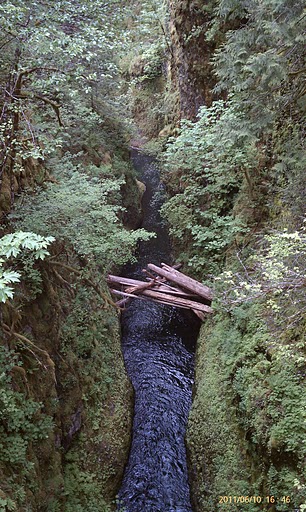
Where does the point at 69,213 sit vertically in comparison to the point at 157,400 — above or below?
above

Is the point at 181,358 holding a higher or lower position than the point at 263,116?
lower

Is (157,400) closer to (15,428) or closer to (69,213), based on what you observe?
(15,428)

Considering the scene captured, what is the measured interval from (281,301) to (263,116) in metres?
3.70

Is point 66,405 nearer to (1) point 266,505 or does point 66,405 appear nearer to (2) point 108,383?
(2) point 108,383

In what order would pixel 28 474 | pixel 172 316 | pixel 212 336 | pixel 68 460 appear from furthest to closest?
pixel 172 316, pixel 212 336, pixel 68 460, pixel 28 474

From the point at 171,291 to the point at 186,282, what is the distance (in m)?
0.69

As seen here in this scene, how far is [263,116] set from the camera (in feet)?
22.9

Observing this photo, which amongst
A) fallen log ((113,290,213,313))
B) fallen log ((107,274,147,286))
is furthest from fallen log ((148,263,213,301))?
fallen log ((107,274,147,286))

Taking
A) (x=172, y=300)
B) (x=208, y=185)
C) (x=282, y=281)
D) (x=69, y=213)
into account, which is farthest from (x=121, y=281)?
(x=282, y=281)

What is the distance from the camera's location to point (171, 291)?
12016 millimetres

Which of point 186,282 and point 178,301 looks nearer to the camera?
point 178,301

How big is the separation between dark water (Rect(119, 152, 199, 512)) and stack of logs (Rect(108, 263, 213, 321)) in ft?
3.61

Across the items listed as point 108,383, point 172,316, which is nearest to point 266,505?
point 108,383

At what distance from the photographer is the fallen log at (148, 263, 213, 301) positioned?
11.1 m
